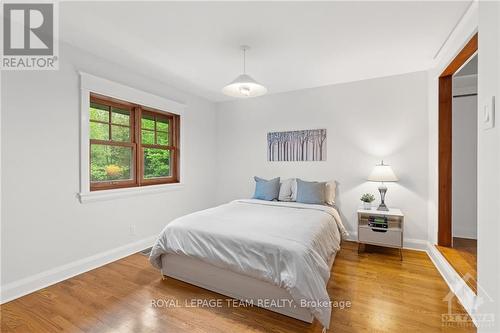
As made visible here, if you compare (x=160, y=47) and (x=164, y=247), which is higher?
(x=160, y=47)

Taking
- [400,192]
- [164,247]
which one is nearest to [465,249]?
[400,192]

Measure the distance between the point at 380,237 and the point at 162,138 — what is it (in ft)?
11.5

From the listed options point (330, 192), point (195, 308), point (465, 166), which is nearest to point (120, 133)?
point (195, 308)

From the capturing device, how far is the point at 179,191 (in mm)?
3982

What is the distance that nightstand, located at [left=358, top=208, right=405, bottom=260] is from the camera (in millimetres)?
2930

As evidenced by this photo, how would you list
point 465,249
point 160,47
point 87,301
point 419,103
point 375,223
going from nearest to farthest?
point 87,301 → point 160,47 → point 465,249 → point 375,223 → point 419,103

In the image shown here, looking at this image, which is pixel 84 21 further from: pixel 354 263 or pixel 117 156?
pixel 354 263

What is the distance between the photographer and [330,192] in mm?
3506

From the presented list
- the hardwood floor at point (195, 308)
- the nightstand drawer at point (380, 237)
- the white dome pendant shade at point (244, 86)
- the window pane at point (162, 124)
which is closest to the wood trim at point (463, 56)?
the white dome pendant shade at point (244, 86)

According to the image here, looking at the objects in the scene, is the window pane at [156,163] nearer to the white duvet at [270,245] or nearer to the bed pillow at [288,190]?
the white duvet at [270,245]

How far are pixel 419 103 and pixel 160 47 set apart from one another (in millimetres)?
3429

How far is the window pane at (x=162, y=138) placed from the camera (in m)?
3.76

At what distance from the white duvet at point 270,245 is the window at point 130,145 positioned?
1.31 meters

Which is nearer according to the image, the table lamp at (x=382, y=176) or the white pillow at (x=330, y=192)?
the table lamp at (x=382, y=176)
